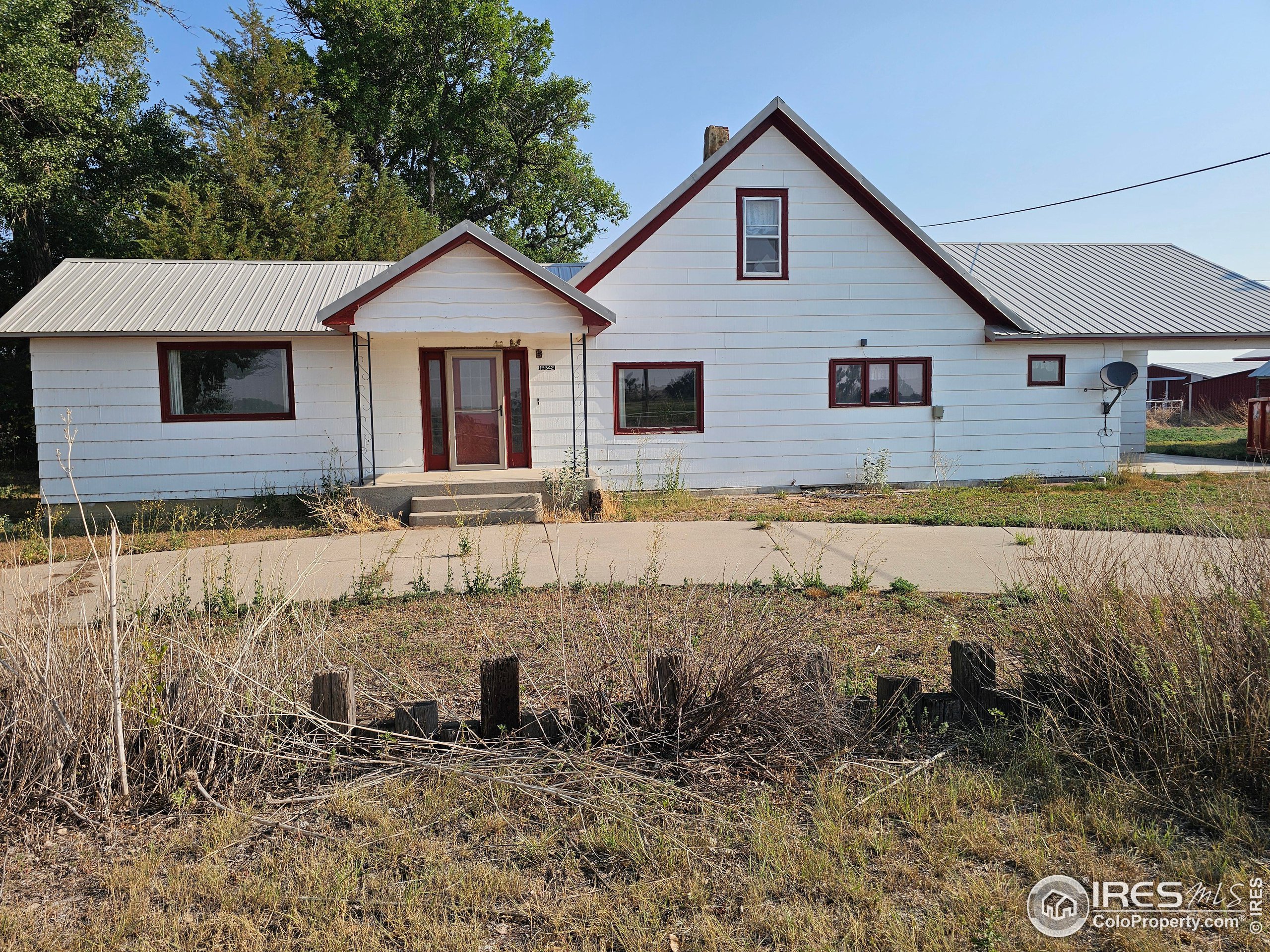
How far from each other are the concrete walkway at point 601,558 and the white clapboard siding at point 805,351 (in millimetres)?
3822

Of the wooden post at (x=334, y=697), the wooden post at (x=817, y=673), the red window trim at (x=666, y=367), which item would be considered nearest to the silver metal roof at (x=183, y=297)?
the red window trim at (x=666, y=367)

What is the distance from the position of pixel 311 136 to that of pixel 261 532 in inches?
718

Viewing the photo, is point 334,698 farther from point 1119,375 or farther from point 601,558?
point 1119,375

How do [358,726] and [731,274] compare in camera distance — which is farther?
[731,274]

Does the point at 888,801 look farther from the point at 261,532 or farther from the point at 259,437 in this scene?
the point at 259,437

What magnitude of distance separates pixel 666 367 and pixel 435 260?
14.7 ft

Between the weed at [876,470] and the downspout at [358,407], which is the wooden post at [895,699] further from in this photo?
the weed at [876,470]

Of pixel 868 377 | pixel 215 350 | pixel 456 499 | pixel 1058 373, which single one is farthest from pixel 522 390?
pixel 1058 373

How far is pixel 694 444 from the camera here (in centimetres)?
1473

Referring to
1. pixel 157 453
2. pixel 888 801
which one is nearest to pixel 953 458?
pixel 888 801

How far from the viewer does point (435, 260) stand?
12.3 m

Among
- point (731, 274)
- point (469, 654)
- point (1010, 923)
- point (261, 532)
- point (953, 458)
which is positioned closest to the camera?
point (1010, 923)

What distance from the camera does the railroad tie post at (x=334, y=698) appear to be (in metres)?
3.87

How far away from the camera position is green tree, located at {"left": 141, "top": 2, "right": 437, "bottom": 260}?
22219mm
